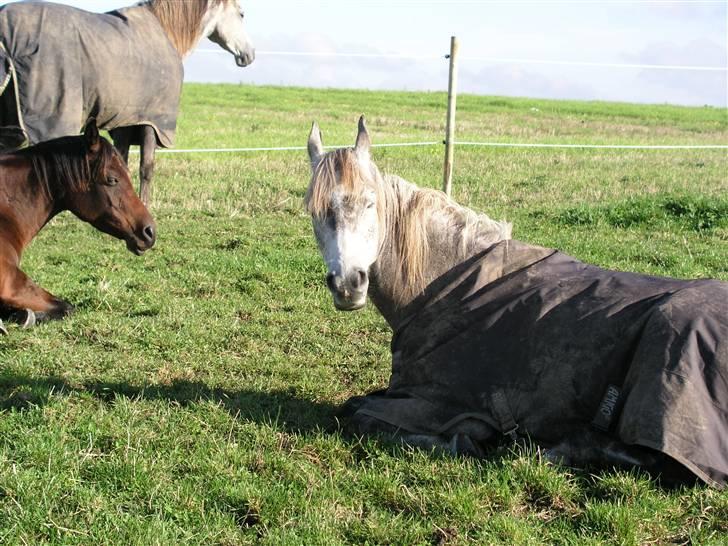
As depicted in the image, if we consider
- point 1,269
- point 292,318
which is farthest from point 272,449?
point 1,269

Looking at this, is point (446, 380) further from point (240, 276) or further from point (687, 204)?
point (687, 204)

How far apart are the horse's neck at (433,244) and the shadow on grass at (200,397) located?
0.77 metres

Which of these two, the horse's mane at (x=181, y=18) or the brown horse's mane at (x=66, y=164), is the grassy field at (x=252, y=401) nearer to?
the brown horse's mane at (x=66, y=164)

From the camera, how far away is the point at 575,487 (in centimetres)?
383

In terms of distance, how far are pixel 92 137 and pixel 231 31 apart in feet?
18.1

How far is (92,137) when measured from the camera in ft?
20.4

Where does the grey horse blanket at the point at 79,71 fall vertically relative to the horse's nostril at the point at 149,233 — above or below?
above

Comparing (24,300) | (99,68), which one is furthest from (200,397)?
(99,68)

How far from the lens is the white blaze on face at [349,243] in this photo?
13.2 feet

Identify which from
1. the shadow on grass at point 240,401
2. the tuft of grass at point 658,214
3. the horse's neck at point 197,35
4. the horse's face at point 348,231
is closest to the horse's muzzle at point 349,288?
the horse's face at point 348,231

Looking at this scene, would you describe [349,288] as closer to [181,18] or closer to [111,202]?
[111,202]

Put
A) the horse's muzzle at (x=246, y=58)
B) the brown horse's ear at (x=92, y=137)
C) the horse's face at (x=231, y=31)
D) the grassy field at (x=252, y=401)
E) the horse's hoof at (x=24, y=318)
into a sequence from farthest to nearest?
the horse's muzzle at (x=246, y=58), the horse's face at (x=231, y=31), the horse's hoof at (x=24, y=318), the brown horse's ear at (x=92, y=137), the grassy field at (x=252, y=401)

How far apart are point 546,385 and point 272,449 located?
56.3 inches

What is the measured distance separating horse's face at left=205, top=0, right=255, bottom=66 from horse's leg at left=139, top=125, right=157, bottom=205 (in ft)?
5.69
